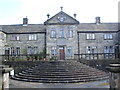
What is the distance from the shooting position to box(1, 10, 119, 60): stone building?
32.9 meters

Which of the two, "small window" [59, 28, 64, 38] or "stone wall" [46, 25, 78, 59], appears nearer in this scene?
"stone wall" [46, 25, 78, 59]

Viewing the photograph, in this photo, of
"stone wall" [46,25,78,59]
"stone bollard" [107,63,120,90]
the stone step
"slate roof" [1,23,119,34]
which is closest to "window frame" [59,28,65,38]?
"stone wall" [46,25,78,59]

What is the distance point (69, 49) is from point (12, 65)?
12522 millimetres

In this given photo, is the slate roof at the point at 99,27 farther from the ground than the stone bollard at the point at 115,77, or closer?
farther from the ground

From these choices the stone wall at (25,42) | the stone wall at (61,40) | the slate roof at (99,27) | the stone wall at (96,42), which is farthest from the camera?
the slate roof at (99,27)

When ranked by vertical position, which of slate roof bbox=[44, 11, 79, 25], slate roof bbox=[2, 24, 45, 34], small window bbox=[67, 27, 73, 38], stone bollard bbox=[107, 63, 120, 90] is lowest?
stone bollard bbox=[107, 63, 120, 90]

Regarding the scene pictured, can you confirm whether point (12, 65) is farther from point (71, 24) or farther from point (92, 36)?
point (92, 36)

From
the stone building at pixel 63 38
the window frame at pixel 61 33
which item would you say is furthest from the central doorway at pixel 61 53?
the window frame at pixel 61 33

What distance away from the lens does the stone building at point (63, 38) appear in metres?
32.9

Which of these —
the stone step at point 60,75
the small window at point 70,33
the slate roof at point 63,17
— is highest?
the slate roof at point 63,17

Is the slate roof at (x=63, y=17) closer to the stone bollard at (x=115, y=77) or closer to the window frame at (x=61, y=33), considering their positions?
the window frame at (x=61, y=33)

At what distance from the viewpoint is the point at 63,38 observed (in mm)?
32906

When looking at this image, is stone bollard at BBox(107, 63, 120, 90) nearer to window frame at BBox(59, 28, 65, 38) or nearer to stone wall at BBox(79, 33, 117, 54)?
window frame at BBox(59, 28, 65, 38)

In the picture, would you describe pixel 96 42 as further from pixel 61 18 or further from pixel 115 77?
pixel 115 77
